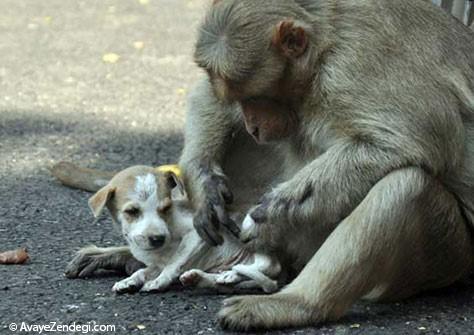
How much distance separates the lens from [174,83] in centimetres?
1175

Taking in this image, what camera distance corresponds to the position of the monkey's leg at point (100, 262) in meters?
6.33

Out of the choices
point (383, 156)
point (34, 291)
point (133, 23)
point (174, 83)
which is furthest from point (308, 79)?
point (133, 23)

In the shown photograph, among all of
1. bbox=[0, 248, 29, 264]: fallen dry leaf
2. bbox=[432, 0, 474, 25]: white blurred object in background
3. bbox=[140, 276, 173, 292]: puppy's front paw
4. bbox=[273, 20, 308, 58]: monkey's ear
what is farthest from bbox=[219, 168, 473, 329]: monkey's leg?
bbox=[432, 0, 474, 25]: white blurred object in background

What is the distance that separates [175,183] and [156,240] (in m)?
0.44

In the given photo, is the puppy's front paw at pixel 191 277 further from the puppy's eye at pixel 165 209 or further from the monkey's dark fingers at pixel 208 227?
the puppy's eye at pixel 165 209

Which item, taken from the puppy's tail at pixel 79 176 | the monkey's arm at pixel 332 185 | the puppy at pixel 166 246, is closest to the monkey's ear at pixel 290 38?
the monkey's arm at pixel 332 185

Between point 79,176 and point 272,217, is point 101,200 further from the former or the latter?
point 79,176

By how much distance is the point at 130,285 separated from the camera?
5988 mm

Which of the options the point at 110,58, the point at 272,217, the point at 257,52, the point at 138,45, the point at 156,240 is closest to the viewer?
the point at 257,52

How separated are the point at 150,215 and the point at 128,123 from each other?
14.3 ft

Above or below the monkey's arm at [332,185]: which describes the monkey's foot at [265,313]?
below

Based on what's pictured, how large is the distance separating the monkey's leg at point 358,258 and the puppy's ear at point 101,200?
98cm

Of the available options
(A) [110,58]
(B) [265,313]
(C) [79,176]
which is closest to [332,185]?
(B) [265,313]

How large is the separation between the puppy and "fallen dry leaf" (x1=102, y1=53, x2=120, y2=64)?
6.47 meters
